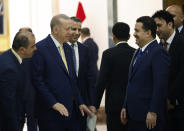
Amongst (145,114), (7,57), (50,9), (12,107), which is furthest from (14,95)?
(50,9)

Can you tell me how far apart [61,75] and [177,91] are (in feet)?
3.48

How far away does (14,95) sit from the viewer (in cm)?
417

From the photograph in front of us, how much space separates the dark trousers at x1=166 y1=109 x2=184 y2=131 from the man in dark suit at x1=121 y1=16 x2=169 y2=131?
35cm

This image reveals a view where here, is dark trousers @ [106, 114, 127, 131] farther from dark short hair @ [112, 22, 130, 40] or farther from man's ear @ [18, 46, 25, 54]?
man's ear @ [18, 46, 25, 54]

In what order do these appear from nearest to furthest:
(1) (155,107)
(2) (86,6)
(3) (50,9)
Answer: (1) (155,107) < (2) (86,6) < (3) (50,9)

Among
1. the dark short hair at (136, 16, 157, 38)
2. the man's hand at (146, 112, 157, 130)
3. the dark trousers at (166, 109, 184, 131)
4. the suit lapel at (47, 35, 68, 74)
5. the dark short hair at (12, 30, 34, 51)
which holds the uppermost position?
the dark short hair at (136, 16, 157, 38)

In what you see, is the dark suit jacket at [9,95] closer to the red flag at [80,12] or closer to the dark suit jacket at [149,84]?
the dark suit jacket at [149,84]

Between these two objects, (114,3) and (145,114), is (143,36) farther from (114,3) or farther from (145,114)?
(114,3)

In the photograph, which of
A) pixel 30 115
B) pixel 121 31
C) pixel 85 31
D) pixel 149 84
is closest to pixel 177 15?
pixel 121 31

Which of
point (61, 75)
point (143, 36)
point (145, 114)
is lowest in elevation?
point (145, 114)

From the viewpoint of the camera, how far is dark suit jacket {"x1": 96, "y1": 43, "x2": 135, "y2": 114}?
525cm

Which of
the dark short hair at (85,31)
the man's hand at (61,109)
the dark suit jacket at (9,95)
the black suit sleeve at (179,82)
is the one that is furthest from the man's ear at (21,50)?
the dark short hair at (85,31)

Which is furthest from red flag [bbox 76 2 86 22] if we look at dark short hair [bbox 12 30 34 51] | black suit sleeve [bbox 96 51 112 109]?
dark short hair [bbox 12 30 34 51]

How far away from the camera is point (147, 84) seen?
421 centimetres
